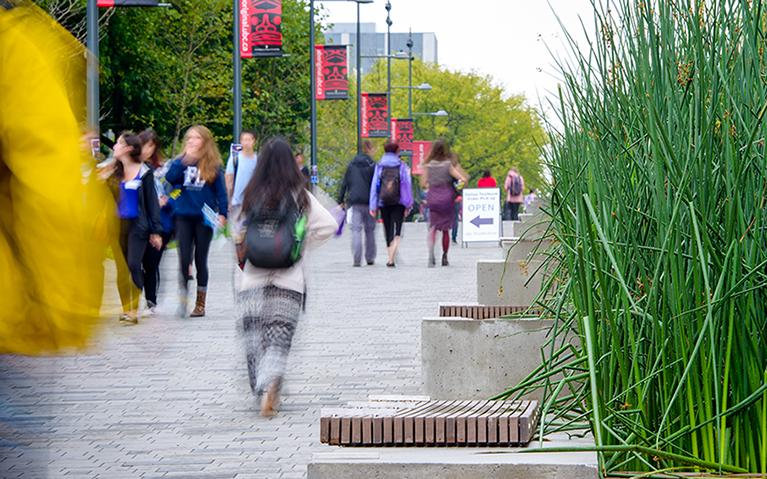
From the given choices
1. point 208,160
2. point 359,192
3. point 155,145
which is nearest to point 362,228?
point 359,192

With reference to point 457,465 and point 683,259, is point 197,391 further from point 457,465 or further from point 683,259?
point 683,259

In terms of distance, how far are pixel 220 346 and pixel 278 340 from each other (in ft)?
11.8

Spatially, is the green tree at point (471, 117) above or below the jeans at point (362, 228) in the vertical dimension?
above

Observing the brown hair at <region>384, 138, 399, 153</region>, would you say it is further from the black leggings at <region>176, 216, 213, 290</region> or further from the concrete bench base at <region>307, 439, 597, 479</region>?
the concrete bench base at <region>307, 439, 597, 479</region>

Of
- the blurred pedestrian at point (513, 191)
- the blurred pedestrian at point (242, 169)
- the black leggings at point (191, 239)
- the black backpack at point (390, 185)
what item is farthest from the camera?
the blurred pedestrian at point (513, 191)

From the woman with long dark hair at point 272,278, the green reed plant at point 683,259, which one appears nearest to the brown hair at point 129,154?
the woman with long dark hair at point 272,278

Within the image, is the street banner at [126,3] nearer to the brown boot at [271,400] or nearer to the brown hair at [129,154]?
the brown hair at [129,154]

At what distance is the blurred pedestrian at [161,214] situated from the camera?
1499 centimetres

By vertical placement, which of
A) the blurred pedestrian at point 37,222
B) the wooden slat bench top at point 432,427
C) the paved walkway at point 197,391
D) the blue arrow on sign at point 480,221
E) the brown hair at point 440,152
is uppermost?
the brown hair at point 440,152

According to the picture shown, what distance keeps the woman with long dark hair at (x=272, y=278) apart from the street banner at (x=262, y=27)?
26.5 m

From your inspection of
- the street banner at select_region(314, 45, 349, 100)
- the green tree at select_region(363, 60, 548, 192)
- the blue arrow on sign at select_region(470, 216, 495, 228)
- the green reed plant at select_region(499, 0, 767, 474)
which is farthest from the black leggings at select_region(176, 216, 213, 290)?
the green tree at select_region(363, 60, 548, 192)

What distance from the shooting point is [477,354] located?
7.32 metres

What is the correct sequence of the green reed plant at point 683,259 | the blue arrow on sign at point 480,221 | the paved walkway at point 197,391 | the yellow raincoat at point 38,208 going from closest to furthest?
the yellow raincoat at point 38,208, the green reed plant at point 683,259, the paved walkway at point 197,391, the blue arrow on sign at point 480,221

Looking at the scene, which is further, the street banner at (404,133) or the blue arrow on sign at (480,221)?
the street banner at (404,133)
